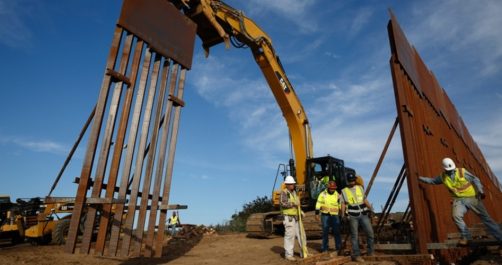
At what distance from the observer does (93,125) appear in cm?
586

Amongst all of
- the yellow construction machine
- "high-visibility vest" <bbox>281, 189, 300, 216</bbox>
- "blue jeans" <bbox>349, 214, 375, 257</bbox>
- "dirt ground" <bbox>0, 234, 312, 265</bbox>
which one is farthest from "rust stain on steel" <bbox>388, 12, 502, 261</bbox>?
the yellow construction machine

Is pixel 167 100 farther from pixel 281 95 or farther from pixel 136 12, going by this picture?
pixel 281 95

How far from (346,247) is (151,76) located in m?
5.73

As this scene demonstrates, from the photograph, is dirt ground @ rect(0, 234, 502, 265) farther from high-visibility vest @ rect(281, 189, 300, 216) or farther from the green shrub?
the green shrub

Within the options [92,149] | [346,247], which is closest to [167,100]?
[92,149]

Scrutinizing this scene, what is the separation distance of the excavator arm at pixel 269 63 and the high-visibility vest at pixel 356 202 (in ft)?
15.8

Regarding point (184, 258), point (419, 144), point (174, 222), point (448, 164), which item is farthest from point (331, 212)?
point (174, 222)

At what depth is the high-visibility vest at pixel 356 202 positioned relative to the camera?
24.1ft

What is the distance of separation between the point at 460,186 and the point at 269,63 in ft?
25.5

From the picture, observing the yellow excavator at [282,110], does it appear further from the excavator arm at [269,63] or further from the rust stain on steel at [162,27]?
the rust stain on steel at [162,27]

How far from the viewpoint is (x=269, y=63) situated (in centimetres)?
1268

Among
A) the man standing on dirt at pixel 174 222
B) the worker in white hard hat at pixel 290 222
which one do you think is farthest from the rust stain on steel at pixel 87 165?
the man standing on dirt at pixel 174 222

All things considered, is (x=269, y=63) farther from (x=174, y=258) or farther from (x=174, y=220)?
(x=174, y=220)

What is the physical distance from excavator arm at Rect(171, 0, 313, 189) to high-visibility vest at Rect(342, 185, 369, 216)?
15.8ft
